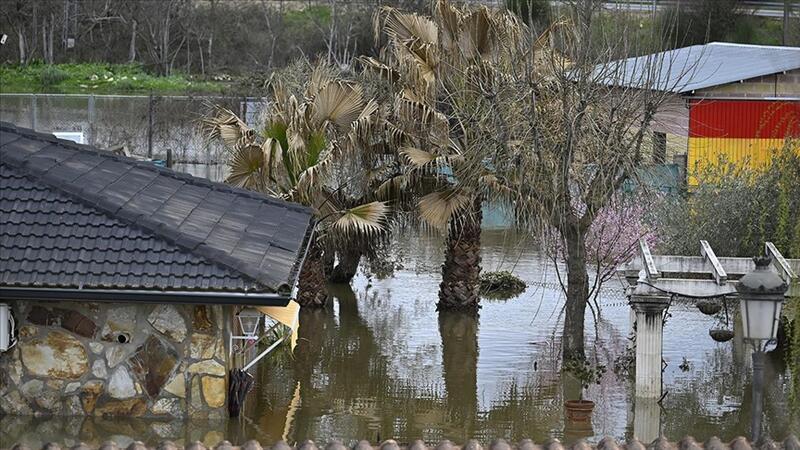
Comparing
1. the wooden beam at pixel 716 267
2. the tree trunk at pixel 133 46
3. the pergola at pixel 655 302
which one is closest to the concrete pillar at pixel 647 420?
the pergola at pixel 655 302

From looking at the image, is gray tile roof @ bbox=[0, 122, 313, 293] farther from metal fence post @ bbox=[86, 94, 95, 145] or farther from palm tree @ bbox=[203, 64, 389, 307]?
metal fence post @ bbox=[86, 94, 95, 145]

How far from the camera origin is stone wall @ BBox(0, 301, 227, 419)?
38.4ft

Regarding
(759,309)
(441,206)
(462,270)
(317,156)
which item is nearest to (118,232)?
(759,309)

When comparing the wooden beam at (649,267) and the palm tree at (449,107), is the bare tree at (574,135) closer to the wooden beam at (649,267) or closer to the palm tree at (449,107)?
the wooden beam at (649,267)

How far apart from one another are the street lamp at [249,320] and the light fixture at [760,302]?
194 inches

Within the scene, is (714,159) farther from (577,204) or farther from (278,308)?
(278,308)

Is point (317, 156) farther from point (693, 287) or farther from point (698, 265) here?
point (693, 287)

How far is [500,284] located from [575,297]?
5.82 m

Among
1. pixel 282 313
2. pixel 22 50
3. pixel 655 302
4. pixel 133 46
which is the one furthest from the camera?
pixel 133 46

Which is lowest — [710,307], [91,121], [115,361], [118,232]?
[710,307]

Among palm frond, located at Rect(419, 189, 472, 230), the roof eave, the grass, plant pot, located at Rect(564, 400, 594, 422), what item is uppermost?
the grass

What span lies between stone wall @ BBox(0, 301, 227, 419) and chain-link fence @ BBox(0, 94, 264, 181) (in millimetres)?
16405

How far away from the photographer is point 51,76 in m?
50.9

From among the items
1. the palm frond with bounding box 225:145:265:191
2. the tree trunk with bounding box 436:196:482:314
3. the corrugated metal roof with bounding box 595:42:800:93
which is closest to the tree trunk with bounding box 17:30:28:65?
the corrugated metal roof with bounding box 595:42:800:93
